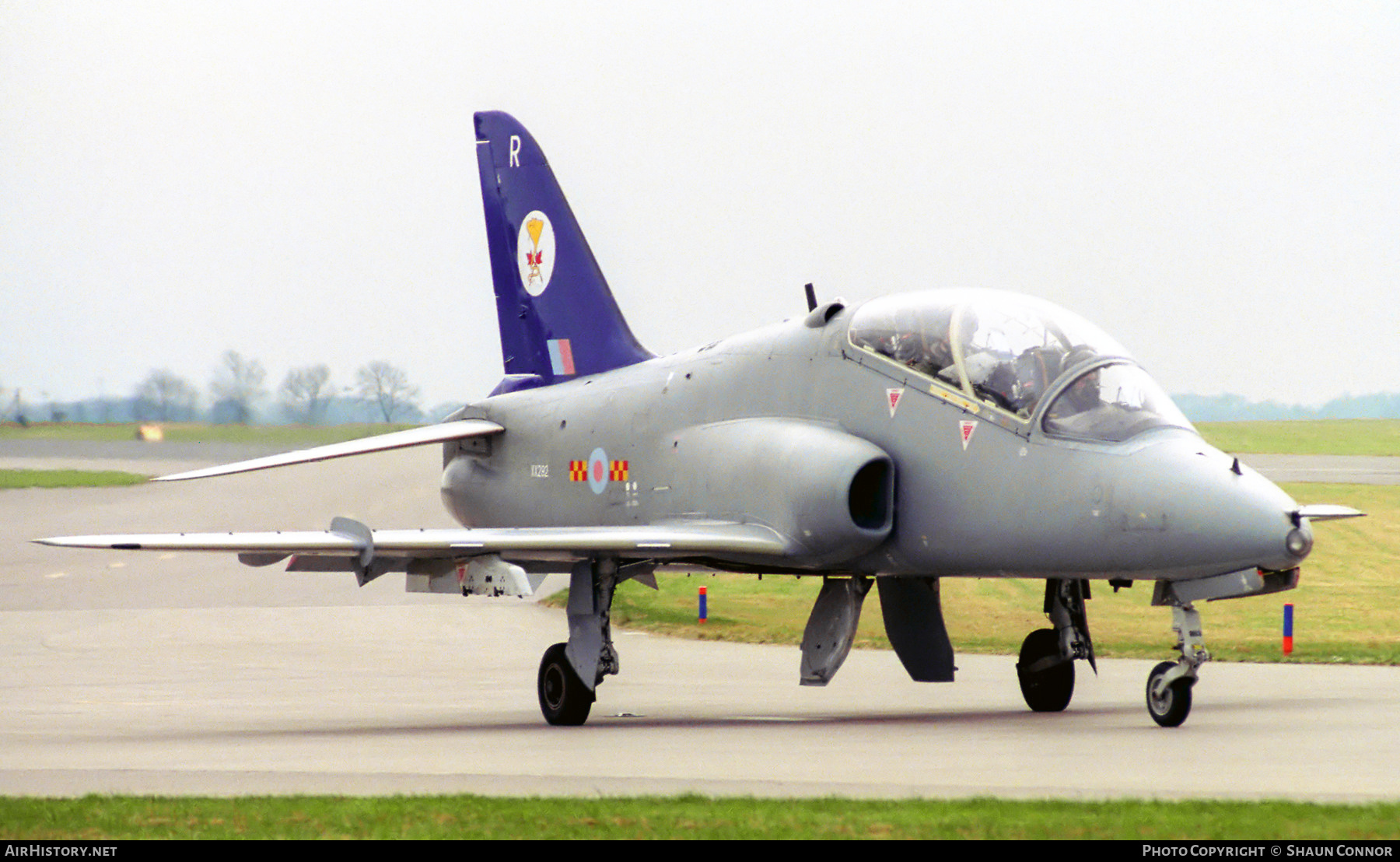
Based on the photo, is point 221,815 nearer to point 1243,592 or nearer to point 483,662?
point 1243,592

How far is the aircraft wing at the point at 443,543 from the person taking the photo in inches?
536

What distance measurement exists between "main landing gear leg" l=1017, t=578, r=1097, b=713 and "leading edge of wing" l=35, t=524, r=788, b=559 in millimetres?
2413

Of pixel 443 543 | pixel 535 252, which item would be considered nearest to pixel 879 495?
pixel 443 543

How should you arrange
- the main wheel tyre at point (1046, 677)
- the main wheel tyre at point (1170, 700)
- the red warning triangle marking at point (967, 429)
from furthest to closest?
the main wheel tyre at point (1046, 677), the red warning triangle marking at point (967, 429), the main wheel tyre at point (1170, 700)

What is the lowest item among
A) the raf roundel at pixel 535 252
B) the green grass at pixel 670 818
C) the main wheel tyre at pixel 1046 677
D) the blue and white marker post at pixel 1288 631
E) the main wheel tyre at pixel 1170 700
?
the blue and white marker post at pixel 1288 631

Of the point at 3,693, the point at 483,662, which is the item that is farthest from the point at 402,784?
the point at 483,662

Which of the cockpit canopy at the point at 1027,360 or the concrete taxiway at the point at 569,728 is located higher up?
the cockpit canopy at the point at 1027,360

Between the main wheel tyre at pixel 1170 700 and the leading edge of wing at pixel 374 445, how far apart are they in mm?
7310

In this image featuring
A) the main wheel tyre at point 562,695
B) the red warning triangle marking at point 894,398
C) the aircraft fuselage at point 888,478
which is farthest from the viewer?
the main wheel tyre at point 562,695

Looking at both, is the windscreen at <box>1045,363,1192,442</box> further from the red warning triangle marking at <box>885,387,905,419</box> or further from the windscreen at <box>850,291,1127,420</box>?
the red warning triangle marking at <box>885,387,905,419</box>

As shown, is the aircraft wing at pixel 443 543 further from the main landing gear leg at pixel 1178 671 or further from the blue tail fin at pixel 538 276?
the blue tail fin at pixel 538 276

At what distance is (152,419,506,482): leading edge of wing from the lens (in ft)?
55.1

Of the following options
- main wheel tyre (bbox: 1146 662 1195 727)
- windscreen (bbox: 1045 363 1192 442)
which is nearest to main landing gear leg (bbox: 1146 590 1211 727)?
main wheel tyre (bbox: 1146 662 1195 727)

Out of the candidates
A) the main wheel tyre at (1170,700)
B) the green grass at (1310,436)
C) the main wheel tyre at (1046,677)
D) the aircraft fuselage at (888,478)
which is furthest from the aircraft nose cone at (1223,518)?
the green grass at (1310,436)
